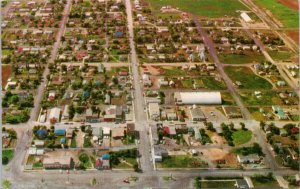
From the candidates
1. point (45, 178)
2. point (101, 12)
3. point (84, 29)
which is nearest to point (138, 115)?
point (45, 178)

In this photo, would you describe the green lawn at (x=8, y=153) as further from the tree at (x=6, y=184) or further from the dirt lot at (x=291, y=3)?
the dirt lot at (x=291, y=3)

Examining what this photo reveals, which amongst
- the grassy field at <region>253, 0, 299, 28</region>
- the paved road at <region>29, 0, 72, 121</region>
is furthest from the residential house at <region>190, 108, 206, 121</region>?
the grassy field at <region>253, 0, 299, 28</region>

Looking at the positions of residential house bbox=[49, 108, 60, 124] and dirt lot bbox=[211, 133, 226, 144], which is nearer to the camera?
dirt lot bbox=[211, 133, 226, 144]

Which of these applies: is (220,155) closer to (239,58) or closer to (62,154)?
(62,154)

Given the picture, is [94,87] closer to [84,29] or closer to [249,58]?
[84,29]

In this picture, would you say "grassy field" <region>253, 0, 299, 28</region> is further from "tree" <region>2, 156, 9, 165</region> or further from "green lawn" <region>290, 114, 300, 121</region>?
"tree" <region>2, 156, 9, 165</region>
